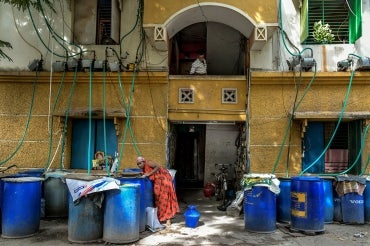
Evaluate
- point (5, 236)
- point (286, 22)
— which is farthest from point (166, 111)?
point (5, 236)

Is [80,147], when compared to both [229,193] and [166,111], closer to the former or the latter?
[166,111]

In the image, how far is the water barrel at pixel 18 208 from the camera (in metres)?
5.80

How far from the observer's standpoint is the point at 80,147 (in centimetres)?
895

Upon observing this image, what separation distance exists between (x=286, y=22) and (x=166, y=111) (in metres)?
3.87

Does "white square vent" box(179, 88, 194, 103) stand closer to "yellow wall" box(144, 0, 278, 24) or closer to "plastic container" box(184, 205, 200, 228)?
"yellow wall" box(144, 0, 278, 24)

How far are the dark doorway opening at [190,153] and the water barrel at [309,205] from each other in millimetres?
6762

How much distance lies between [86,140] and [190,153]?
511 centimetres

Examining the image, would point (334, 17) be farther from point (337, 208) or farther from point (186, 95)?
point (337, 208)

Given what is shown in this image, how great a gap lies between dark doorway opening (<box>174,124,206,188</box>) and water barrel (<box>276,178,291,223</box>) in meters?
5.95

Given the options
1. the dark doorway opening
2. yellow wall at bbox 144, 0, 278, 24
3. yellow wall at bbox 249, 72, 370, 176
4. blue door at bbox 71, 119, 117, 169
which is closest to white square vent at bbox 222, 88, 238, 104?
yellow wall at bbox 249, 72, 370, 176

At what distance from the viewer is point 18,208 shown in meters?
5.81

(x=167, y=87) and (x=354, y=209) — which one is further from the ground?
(x=167, y=87)

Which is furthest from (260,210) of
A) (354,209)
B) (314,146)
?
(314,146)

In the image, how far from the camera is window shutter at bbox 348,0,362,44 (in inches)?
326
